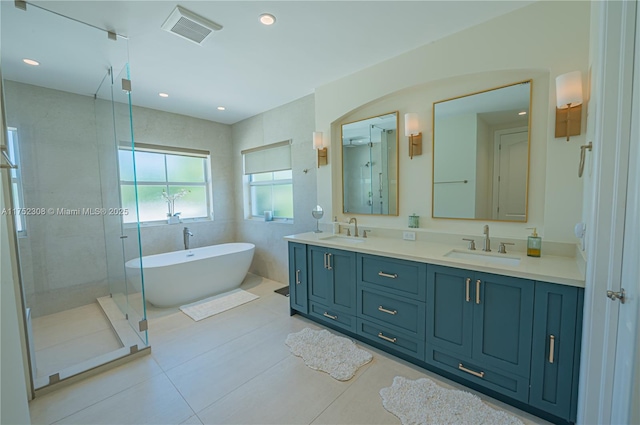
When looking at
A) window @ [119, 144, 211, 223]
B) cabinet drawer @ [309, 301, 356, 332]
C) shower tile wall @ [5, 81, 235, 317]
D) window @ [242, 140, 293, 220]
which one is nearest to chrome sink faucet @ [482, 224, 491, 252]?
cabinet drawer @ [309, 301, 356, 332]

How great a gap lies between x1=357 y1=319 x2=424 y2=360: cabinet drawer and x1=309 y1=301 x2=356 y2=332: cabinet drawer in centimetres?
9

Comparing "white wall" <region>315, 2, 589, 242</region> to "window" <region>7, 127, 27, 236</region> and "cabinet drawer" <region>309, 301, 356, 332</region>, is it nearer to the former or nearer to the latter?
"cabinet drawer" <region>309, 301, 356, 332</region>

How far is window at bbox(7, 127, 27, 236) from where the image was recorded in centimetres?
188

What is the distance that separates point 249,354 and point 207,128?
3.67m

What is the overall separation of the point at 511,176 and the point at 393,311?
1.44 m

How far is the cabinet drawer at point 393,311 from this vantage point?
6.31 feet

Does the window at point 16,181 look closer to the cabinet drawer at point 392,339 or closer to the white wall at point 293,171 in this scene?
the white wall at point 293,171

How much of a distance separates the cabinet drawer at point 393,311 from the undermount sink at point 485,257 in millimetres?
489

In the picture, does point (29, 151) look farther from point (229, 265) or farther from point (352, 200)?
point (352, 200)

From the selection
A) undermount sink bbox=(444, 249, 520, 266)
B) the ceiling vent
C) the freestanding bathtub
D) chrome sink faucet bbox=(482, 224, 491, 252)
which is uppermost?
the ceiling vent

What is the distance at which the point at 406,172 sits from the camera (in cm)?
261

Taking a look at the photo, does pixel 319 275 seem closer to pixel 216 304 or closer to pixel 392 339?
pixel 392 339

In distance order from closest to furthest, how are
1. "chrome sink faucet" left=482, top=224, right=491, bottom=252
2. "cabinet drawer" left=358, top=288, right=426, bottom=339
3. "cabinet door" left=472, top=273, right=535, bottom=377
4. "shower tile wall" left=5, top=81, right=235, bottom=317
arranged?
"cabinet door" left=472, top=273, right=535, bottom=377
"cabinet drawer" left=358, top=288, right=426, bottom=339
"chrome sink faucet" left=482, top=224, right=491, bottom=252
"shower tile wall" left=5, top=81, right=235, bottom=317

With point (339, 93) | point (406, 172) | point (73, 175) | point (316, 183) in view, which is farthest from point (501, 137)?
point (73, 175)
